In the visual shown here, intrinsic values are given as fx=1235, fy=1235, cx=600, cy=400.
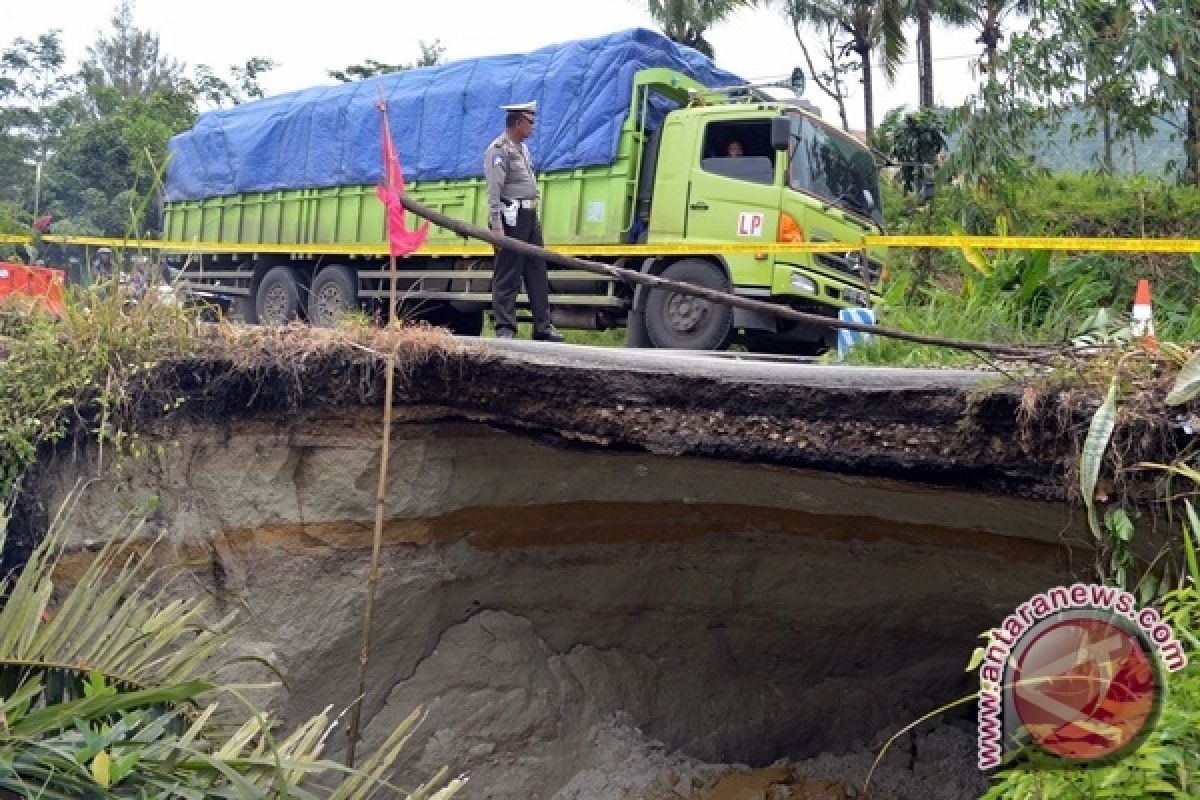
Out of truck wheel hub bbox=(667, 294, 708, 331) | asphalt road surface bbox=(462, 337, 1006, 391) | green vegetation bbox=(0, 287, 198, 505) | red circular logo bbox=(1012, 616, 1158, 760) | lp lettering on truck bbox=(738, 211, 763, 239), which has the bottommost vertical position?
red circular logo bbox=(1012, 616, 1158, 760)

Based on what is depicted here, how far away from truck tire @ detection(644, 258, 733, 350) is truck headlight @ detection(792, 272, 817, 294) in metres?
0.50

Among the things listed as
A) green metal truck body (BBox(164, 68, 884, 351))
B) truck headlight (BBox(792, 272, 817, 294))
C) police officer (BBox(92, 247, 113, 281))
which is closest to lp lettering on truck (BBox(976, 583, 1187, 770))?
police officer (BBox(92, 247, 113, 281))

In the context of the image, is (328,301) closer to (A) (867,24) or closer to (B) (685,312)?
(B) (685,312)

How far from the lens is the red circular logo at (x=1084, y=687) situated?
273cm

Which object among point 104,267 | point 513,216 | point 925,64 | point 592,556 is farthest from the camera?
point 925,64

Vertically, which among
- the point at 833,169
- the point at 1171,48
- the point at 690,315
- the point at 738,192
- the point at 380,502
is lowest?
the point at 380,502

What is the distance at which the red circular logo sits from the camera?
273 cm

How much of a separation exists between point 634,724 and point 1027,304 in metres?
2.57

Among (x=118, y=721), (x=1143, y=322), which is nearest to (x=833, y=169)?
(x=1143, y=322)

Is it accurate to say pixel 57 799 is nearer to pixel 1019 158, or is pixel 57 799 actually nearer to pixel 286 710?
pixel 286 710

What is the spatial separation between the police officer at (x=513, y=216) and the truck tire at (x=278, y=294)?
5.60 m

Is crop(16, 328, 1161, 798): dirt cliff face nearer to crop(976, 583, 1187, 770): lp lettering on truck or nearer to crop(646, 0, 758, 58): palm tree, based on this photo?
crop(976, 583, 1187, 770): lp lettering on truck

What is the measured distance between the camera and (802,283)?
867 centimetres

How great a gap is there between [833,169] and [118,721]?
7.46 metres
